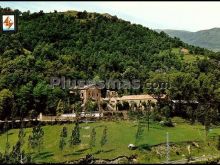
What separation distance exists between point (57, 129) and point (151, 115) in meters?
22.9

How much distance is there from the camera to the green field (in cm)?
9662

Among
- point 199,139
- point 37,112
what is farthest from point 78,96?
point 199,139

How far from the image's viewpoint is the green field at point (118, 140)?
9662cm

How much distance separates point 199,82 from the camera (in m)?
154

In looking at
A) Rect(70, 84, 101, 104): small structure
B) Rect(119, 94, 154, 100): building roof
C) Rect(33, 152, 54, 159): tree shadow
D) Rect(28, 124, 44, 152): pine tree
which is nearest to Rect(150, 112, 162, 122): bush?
Rect(119, 94, 154, 100): building roof

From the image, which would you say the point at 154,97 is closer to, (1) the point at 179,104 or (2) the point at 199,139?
(1) the point at 179,104

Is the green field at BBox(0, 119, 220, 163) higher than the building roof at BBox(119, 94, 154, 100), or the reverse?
the building roof at BBox(119, 94, 154, 100)

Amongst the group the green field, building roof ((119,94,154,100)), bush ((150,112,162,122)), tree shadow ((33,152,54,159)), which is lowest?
tree shadow ((33,152,54,159))

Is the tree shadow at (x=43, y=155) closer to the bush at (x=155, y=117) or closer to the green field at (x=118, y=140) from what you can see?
the green field at (x=118, y=140)

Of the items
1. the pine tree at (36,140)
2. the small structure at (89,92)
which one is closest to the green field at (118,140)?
the pine tree at (36,140)

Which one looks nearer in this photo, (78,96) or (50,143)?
(50,143)

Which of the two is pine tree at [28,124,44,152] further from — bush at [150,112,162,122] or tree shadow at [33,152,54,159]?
bush at [150,112,162,122]

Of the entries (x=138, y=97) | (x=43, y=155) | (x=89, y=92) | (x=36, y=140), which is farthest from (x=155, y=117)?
(x=89, y=92)

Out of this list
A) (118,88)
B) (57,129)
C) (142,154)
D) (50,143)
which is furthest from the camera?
(118,88)
